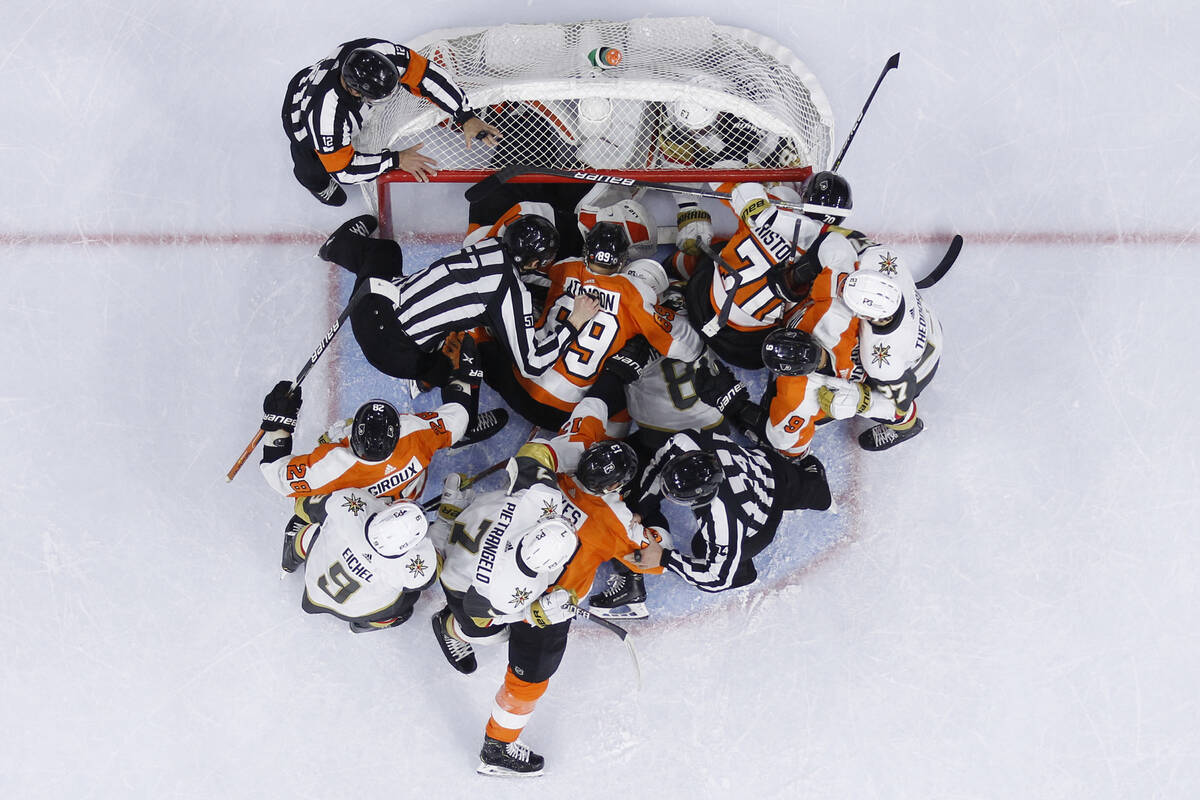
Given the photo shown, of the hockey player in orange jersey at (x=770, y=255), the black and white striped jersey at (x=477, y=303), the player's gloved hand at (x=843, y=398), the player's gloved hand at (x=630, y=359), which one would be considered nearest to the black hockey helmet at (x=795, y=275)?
the hockey player in orange jersey at (x=770, y=255)

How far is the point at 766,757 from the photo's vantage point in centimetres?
364

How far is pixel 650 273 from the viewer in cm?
340

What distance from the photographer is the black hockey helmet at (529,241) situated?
124 inches

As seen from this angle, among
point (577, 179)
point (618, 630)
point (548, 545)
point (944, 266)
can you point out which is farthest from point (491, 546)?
point (944, 266)

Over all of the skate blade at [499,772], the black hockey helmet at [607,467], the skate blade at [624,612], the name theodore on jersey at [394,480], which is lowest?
the skate blade at [499,772]

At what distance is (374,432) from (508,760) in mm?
1534

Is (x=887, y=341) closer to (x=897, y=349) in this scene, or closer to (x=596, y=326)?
(x=897, y=349)

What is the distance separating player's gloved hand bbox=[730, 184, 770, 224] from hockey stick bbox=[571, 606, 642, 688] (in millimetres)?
1604

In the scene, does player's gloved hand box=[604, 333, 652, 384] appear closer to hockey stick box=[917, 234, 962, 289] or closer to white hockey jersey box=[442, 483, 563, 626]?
white hockey jersey box=[442, 483, 563, 626]

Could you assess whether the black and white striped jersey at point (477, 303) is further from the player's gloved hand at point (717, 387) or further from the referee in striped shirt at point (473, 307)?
the player's gloved hand at point (717, 387)

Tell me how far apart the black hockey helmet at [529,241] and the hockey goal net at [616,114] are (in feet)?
1.17

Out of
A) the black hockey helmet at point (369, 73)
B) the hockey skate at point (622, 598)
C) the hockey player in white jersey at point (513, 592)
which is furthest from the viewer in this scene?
the hockey skate at point (622, 598)

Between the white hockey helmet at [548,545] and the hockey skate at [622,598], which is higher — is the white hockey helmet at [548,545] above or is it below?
above

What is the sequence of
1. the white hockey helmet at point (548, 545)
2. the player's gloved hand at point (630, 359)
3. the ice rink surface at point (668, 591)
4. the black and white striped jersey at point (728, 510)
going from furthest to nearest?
the ice rink surface at point (668, 591)
the player's gloved hand at point (630, 359)
the black and white striped jersey at point (728, 510)
the white hockey helmet at point (548, 545)
